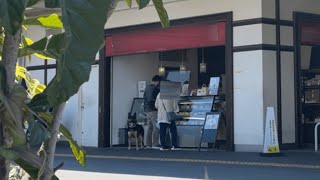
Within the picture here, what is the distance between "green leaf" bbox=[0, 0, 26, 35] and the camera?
1431 millimetres

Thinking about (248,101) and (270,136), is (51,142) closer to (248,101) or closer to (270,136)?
(270,136)

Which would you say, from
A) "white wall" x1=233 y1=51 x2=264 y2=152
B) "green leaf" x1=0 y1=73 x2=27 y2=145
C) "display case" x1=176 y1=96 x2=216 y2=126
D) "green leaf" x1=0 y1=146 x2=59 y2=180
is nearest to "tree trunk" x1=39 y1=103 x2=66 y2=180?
"green leaf" x1=0 y1=146 x2=59 y2=180

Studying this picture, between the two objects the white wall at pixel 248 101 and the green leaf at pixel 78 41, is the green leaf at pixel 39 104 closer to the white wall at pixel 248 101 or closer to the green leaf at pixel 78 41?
the green leaf at pixel 78 41

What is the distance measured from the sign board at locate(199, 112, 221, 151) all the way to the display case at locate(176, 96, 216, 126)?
40cm

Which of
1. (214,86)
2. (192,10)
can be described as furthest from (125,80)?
(192,10)

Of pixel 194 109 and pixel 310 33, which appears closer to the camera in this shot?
pixel 310 33

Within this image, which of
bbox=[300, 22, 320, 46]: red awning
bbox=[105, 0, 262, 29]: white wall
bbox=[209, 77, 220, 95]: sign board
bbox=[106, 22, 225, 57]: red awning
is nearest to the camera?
bbox=[105, 0, 262, 29]: white wall

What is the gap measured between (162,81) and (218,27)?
271 cm

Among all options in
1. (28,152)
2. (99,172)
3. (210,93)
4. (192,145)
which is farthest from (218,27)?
(28,152)

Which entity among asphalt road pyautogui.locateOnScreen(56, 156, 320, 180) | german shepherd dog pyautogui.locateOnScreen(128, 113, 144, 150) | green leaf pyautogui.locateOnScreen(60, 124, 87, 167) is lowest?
asphalt road pyautogui.locateOnScreen(56, 156, 320, 180)

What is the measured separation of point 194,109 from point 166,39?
78.9 inches

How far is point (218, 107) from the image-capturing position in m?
14.2

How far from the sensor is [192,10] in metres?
13.7

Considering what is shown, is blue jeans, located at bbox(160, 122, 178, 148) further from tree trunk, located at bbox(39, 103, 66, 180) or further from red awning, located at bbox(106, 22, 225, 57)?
tree trunk, located at bbox(39, 103, 66, 180)
